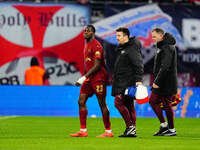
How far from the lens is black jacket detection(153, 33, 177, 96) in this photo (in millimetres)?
11930

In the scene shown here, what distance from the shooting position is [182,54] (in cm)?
2380

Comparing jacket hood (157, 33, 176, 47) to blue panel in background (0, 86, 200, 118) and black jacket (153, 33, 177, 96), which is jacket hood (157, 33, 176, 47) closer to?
black jacket (153, 33, 177, 96)

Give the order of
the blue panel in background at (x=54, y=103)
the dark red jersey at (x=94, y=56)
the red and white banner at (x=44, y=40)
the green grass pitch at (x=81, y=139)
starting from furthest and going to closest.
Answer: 1. the red and white banner at (x=44, y=40)
2. the blue panel in background at (x=54, y=103)
3. the dark red jersey at (x=94, y=56)
4. the green grass pitch at (x=81, y=139)

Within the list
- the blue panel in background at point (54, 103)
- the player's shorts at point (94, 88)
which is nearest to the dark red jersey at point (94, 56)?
the player's shorts at point (94, 88)

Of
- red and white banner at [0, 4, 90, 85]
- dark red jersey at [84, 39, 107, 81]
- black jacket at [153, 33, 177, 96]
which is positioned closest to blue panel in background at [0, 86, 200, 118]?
red and white banner at [0, 4, 90, 85]

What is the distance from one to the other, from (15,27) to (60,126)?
9.44 m

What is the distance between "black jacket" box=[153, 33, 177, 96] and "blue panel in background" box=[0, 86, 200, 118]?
21.5 feet

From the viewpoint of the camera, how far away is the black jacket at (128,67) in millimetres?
11188

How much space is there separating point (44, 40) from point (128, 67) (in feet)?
41.8

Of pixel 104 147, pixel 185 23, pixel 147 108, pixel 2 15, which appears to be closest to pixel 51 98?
pixel 147 108

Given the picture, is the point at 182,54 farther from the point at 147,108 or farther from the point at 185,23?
the point at 147,108

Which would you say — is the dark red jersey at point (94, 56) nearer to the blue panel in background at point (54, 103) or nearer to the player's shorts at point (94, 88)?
the player's shorts at point (94, 88)

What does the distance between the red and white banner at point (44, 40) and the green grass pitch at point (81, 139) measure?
7587 millimetres

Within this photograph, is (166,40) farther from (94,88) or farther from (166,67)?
(94,88)
